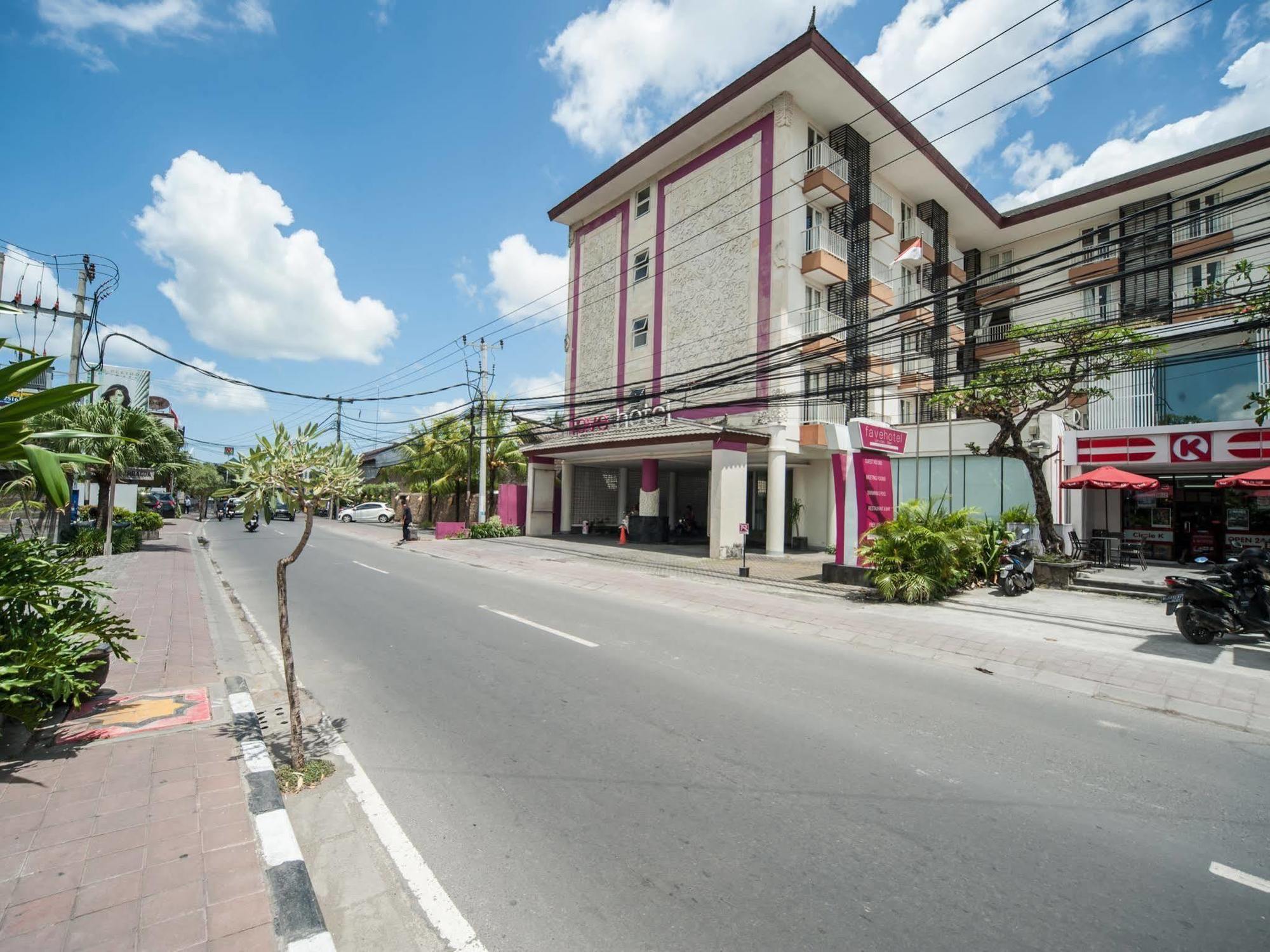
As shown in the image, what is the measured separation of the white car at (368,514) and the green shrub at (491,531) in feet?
61.8

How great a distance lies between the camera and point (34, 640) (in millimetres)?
4422

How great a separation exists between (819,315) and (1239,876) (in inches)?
846

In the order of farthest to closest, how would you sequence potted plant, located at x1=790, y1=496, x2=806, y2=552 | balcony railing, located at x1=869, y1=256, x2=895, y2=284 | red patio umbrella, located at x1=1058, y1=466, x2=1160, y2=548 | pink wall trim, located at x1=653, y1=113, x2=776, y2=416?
balcony railing, located at x1=869, y1=256, x2=895, y2=284 → potted plant, located at x1=790, y1=496, x2=806, y2=552 → pink wall trim, located at x1=653, y1=113, x2=776, y2=416 → red patio umbrella, located at x1=1058, y1=466, x2=1160, y2=548

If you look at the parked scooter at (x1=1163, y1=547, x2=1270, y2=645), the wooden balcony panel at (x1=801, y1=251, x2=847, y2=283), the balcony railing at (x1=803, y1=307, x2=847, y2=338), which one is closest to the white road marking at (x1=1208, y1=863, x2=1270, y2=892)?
the parked scooter at (x1=1163, y1=547, x2=1270, y2=645)

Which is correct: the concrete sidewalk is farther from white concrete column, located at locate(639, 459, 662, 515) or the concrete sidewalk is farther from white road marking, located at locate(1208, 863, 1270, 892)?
white concrete column, located at locate(639, 459, 662, 515)

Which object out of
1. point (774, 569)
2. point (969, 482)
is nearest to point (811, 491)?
point (969, 482)

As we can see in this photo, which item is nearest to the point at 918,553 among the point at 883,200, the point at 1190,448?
the point at 1190,448

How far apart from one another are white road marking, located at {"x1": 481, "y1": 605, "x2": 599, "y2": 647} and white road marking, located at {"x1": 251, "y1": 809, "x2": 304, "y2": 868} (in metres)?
4.46

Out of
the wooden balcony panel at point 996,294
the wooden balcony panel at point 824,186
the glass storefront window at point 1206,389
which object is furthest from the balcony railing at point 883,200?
the glass storefront window at point 1206,389

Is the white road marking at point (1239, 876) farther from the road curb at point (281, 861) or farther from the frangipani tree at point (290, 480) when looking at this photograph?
the frangipani tree at point (290, 480)

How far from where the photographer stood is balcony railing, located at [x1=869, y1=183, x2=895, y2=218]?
25047 millimetres

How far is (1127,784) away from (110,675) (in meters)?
9.11

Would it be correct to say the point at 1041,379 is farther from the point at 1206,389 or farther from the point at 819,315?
the point at 819,315

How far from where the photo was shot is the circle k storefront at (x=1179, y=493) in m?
16.4
